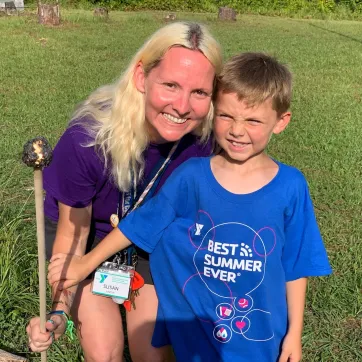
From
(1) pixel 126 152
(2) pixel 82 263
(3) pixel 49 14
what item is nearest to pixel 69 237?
(2) pixel 82 263

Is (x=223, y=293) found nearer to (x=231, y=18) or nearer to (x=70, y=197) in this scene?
(x=70, y=197)

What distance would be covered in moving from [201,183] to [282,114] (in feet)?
1.26

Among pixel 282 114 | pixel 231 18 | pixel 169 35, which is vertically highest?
pixel 169 35

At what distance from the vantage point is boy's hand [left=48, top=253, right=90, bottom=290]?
208cm

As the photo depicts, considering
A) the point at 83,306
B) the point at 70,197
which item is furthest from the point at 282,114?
the point at 83,306

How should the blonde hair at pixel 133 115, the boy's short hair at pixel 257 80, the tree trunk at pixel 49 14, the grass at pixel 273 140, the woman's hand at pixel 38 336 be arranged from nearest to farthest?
1. the woman's hand at pixel 38 336
2. the boy's short hair at pixel 257 80
3. the blonde hair at pixel 133 115
4. the grass at pixel 273 140
5. the tree trunk at pixel 49 14

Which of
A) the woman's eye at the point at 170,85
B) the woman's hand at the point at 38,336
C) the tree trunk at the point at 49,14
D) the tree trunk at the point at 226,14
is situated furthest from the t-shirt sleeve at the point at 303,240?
Answer: the tree trunk at the point at 226,14

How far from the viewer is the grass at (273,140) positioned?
2.92m

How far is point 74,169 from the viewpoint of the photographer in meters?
2.25

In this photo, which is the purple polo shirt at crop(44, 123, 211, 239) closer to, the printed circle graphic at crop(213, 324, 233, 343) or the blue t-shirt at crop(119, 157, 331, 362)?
the blue t-shirt at crop(119, 157, 331, 362)

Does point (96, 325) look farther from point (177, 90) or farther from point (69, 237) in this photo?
point (177, 90)

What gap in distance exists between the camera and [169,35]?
6.91ft

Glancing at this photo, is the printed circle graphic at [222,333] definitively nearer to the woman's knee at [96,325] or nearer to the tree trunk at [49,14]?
the woman's knee at [96,325]

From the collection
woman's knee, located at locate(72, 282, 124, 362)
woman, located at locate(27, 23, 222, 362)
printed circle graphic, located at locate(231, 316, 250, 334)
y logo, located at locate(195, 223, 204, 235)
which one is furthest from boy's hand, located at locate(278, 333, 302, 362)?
woman's knee, located at locate(72, 282, 124, 362)
